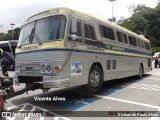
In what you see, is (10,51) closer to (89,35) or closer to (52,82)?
(89,35)

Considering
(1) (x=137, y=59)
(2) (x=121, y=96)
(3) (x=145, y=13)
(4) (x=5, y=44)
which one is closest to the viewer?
(2) (x=121, y=96)

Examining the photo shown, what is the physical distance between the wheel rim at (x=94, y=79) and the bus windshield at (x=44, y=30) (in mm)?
2155

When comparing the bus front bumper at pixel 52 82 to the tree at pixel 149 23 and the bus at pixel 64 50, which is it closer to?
the bus at pixel 64 50

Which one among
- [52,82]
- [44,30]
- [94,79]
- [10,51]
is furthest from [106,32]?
[10,51]

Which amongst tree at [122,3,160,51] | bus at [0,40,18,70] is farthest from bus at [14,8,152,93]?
tree at [122,3,160,51]

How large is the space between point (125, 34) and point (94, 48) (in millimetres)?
4172

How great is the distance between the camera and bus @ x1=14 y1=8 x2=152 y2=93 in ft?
23.5

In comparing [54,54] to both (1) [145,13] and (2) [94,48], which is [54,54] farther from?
(1) [145,13]

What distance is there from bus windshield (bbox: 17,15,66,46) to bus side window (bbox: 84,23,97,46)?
1227 mm

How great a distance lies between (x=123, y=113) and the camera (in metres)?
6.69

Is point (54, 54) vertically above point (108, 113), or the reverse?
point (54, 54)

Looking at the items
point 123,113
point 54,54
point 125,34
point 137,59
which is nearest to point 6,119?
point 54,54

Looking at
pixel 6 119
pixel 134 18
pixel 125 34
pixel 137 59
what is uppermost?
pixel 134 18

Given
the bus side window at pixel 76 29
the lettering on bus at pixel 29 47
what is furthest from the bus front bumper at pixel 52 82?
the bus side window at pixel 76 29
